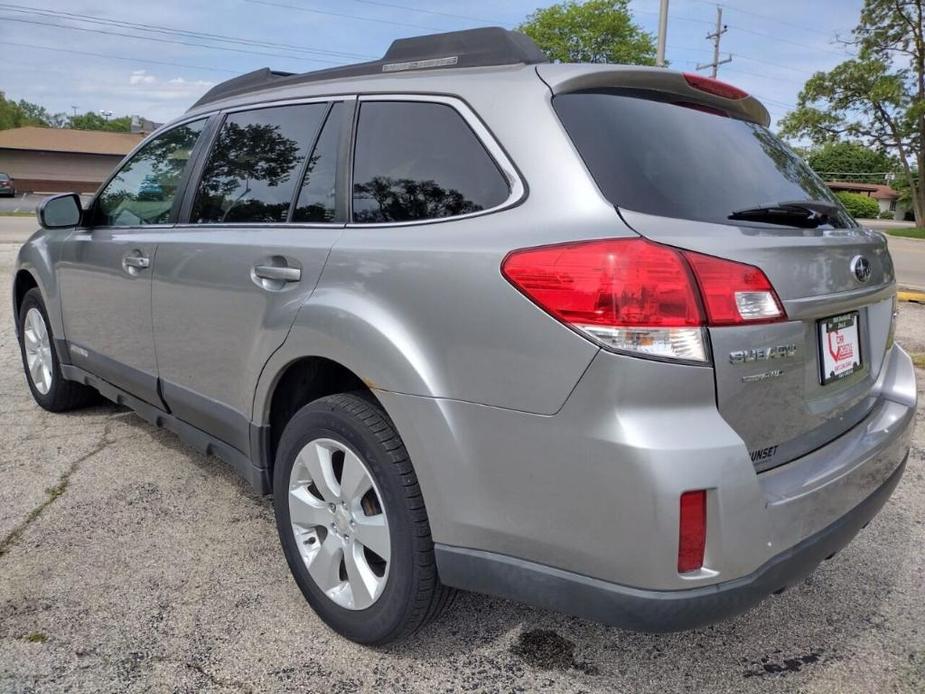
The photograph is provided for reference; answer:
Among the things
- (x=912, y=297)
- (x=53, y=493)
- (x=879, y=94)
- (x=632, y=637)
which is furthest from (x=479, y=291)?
(x=879, y=94)

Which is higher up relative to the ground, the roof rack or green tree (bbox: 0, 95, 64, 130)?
green tree (bbox: 0, 95, 64, 130)

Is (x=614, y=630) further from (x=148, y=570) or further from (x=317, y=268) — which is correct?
(x=148, y=570)

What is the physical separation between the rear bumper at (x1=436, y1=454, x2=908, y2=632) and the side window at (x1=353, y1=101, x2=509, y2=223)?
955 millimetres

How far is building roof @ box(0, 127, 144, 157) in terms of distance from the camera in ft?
178

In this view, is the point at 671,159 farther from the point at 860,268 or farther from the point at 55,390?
the point at 55,390

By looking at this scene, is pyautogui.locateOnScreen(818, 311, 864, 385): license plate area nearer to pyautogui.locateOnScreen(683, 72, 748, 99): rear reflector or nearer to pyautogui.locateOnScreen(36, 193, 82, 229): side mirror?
pyautogui.locateOnScreen(683, 72, 748, 99): rear reflector

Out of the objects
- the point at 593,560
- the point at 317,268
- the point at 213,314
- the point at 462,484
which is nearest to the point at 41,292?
the point at 213,314

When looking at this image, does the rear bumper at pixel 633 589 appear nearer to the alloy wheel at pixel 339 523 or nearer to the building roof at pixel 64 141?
the alloy wheel at pixel 339 523

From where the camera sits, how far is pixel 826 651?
2.34 meters

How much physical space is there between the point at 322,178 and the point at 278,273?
1.20ft

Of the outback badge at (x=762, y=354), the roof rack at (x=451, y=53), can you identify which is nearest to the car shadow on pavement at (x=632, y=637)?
the outback badge at (x=762, y=354)

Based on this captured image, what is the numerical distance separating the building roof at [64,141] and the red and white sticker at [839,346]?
5867cm

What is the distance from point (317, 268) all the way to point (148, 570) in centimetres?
139

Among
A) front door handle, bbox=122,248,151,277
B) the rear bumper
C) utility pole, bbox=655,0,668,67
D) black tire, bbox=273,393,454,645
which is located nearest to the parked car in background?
utility pole, bbox=655,0,668,67
